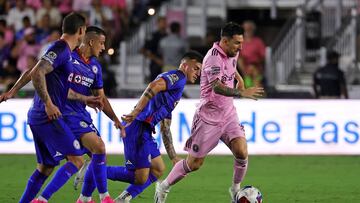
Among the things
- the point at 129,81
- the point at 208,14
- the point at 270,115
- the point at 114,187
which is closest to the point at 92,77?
the point at 114,187

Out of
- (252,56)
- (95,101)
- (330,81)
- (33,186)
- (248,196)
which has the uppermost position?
(95,101)

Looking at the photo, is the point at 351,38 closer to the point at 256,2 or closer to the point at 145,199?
the point at 256,2

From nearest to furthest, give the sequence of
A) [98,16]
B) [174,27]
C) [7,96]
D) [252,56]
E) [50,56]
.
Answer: [50,56], [7,96], [174,27], [252,56], [98,16]

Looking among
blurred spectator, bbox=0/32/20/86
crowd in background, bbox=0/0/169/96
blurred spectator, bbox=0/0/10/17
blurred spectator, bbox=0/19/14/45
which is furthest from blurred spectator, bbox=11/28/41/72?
blurred spectator, bbox=0/0/10/17

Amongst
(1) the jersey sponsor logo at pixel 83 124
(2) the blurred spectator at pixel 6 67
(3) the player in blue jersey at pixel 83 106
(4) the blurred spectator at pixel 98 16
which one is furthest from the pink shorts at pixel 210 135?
(4) the blurred spectator at pixel 98 16

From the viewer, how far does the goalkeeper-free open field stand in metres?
13.7

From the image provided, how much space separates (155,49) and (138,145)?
1085 cm

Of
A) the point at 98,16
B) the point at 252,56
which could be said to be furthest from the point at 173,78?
the point at 98,16

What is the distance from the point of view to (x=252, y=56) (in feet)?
75.1

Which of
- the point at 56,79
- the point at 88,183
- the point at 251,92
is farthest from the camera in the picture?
the point at 88,183

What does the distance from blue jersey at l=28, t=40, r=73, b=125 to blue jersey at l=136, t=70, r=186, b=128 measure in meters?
1.15

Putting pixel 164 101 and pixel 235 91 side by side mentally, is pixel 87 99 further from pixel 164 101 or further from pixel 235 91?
pixel 235 91

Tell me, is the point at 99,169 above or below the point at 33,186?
above

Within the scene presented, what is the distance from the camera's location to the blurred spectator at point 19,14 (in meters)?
24.5
